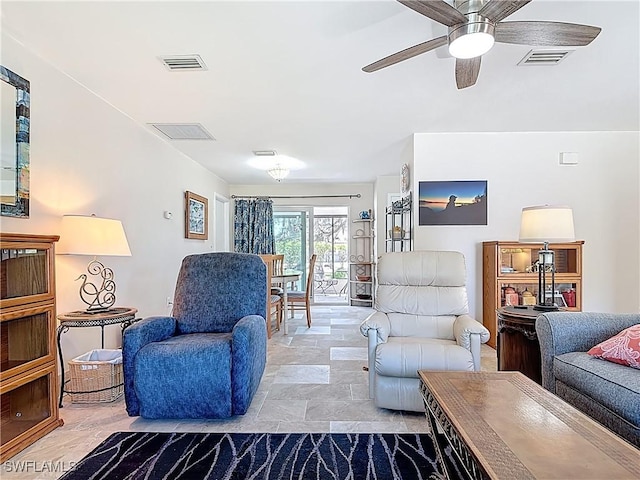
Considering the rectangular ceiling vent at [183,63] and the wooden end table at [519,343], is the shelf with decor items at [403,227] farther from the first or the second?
the rectangular ceiling vent at [183,63]

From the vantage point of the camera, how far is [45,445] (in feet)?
6.99

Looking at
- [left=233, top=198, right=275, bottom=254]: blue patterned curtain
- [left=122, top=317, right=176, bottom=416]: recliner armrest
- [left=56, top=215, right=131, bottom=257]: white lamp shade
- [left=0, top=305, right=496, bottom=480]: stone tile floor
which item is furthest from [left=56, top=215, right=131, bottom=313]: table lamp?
[left=233, top=198, right=275, bottom=254]: blue patterned curtain

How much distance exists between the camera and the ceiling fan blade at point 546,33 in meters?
1.93

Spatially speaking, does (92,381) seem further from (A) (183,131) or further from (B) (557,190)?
(B) (557,190)

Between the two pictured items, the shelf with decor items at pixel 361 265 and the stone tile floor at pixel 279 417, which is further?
the shelf with decor items at pixel 361 265

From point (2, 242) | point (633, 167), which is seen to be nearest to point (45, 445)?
point (2, 242)

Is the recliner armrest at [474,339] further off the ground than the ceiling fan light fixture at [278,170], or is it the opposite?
the ceiling fan light fixture at [278,170]

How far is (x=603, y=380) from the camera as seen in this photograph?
187cm

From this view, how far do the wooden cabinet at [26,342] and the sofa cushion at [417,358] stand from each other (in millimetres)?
1979

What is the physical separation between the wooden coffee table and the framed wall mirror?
2655mm

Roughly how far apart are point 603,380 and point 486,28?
1.78 m

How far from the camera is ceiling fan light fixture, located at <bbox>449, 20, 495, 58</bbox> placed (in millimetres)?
1890

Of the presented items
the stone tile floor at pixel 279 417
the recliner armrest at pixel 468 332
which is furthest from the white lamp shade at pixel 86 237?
the recliner armrest at pixel 468 332

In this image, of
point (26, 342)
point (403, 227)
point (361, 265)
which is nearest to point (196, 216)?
point (403, 227)
